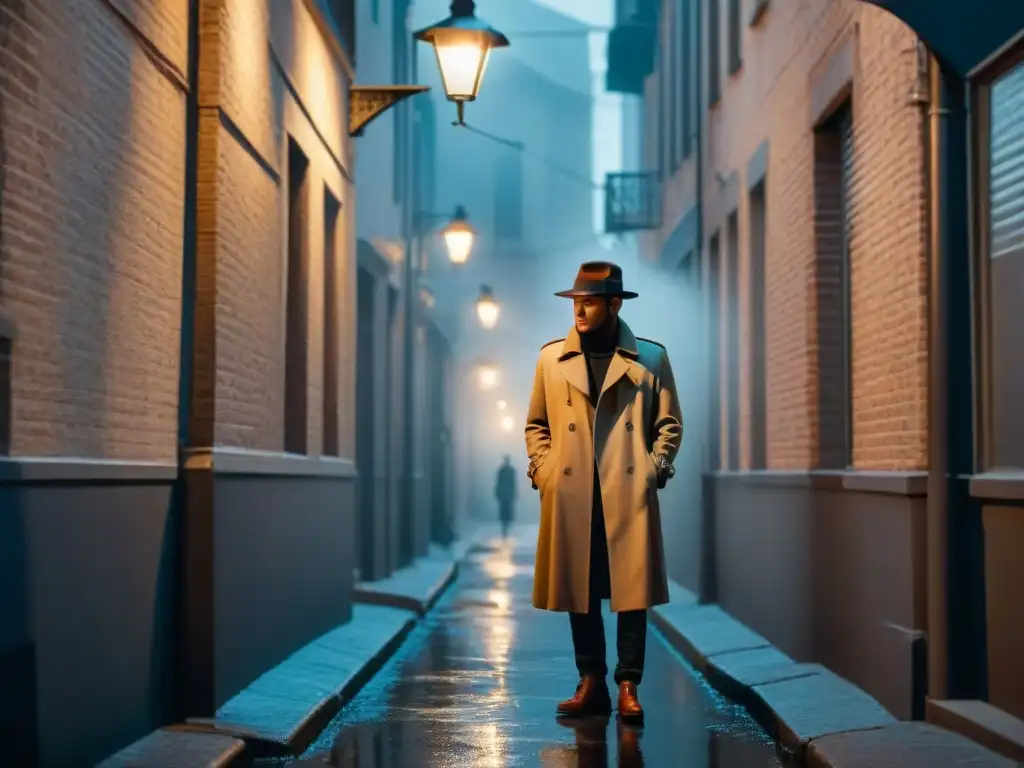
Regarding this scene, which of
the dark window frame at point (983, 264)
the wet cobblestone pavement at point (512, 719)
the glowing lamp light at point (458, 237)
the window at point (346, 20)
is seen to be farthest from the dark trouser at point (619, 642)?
the glowing lamp light at point (458, 237)

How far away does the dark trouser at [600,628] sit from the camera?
814cm

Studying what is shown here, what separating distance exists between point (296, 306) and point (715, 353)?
5.26 meters

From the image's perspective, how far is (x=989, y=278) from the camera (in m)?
7.48

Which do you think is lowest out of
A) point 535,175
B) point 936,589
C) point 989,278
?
point 936,589

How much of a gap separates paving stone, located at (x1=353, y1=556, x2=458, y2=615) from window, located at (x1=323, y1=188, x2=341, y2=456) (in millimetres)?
2514

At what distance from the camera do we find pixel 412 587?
17203mm

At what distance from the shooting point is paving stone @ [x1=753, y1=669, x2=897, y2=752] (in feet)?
24.5

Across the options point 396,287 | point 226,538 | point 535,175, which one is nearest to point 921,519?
point 226,538

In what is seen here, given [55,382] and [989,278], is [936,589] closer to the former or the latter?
[989,278]

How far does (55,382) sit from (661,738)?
10.7ft

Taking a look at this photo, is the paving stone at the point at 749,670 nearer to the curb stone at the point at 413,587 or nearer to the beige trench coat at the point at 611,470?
the beige trench coat at the point at 611,470

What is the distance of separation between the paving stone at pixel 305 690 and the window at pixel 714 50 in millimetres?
6177

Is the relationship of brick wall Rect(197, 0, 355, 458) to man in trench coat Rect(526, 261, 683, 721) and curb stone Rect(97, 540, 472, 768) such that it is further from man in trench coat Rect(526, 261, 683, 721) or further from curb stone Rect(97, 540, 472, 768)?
man in trench coat Rect(526, 261, 683, 721)

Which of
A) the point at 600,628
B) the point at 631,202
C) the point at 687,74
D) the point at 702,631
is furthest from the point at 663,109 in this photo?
the point at 600,628
